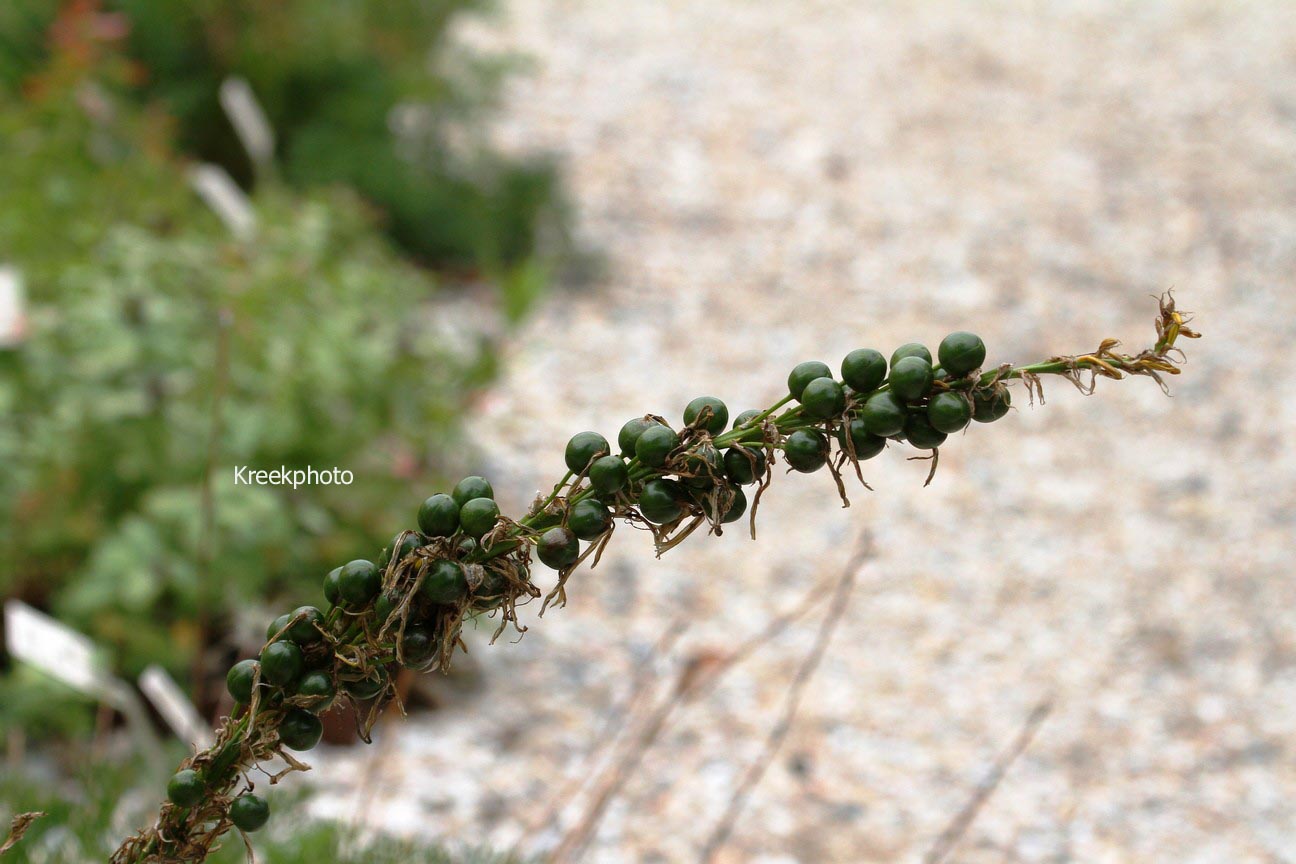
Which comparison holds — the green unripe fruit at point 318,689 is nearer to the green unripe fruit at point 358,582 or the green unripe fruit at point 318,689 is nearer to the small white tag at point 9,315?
the green unripe fruit at point 358,582

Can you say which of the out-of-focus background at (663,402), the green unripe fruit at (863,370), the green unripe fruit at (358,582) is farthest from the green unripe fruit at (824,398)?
the out-of-focus background at (663,402)

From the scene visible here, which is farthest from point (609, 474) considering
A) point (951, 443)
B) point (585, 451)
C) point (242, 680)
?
point (951, 443)

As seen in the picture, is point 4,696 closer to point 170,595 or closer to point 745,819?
point 170,595

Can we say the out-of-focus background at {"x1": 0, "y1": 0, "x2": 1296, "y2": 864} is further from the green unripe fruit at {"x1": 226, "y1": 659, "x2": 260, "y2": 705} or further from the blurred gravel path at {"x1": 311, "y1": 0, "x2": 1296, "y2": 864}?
the green unripe fruit at {"x1": 226, "y1": 659, "x2": 260, "y2": 705}

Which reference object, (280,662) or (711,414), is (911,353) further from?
(280,662)

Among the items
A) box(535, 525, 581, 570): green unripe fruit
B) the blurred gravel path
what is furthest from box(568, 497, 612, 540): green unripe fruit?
the blurred gravel path
